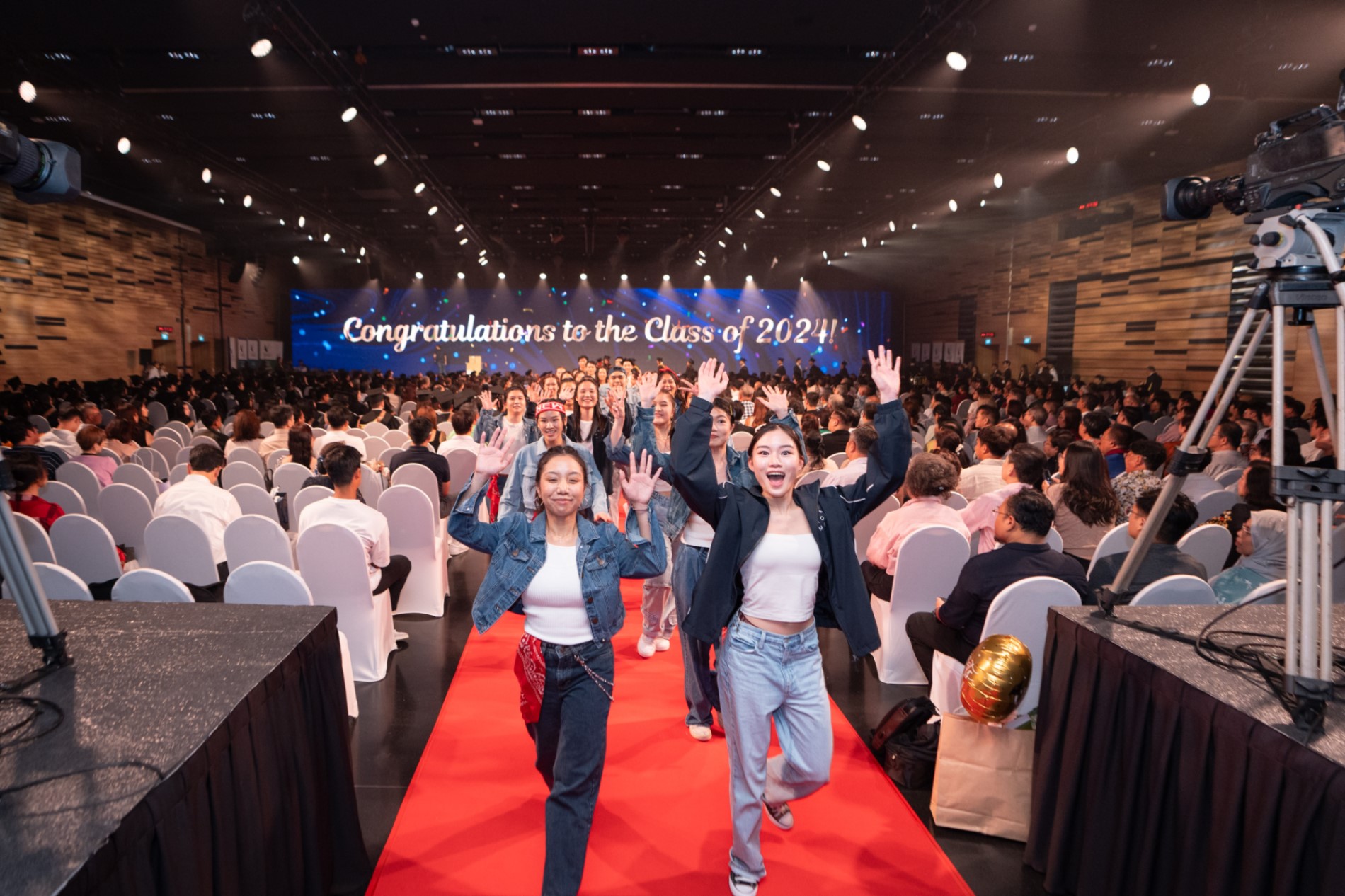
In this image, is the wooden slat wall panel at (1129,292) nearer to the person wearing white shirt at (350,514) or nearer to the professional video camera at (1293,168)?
the professional video camera at (1293,168)

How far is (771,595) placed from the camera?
250cm

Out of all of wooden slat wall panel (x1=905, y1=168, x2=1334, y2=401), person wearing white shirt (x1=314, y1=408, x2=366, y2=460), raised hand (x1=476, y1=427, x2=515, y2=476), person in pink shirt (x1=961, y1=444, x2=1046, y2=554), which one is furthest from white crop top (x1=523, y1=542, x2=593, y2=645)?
wooden slat wall panel (x1=905, y1=168, x2=1334, y2=401)

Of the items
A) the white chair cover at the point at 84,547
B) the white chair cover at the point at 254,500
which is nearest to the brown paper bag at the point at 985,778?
the white chair cover at the point at 84,547

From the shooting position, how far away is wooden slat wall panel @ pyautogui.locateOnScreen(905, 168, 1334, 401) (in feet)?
39.0

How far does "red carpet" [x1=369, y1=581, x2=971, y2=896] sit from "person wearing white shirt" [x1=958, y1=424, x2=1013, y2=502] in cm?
229

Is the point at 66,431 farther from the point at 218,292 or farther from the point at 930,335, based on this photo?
the point at 930,335

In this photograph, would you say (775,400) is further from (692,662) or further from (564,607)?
(564,607)

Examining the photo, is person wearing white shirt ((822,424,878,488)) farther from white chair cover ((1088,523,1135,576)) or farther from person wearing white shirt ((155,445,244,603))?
person wearing white shirt ((155,445,244,603))

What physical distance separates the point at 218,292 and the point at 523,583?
73.9 feet

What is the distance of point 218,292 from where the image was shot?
69.5 feet

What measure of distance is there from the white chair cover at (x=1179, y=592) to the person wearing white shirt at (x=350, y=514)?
3495mm

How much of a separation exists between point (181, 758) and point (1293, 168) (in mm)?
2923

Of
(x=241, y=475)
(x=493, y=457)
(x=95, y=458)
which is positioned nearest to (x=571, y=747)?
(x=493, y=457)

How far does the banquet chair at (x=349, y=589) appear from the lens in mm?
3881
